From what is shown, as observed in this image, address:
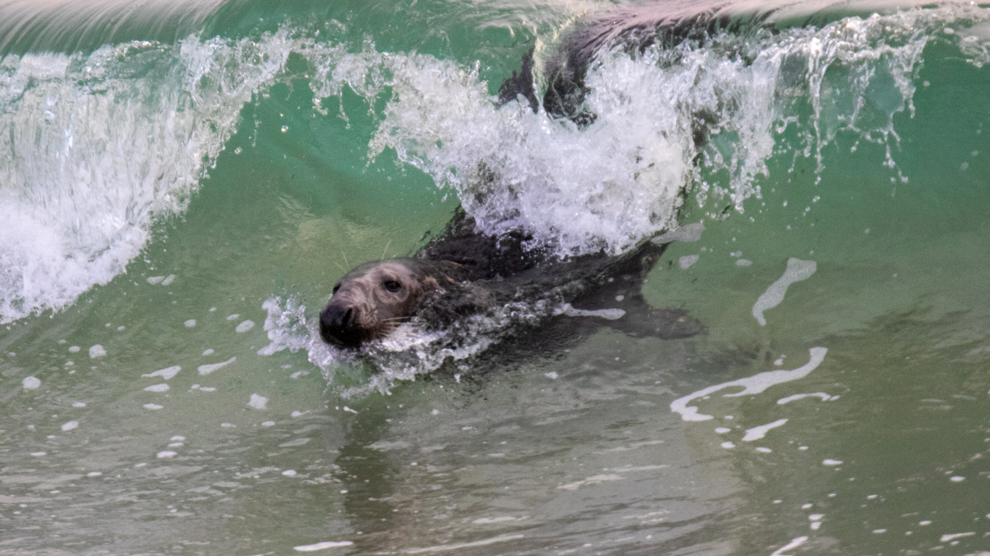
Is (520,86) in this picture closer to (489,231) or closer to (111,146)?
(489,231)

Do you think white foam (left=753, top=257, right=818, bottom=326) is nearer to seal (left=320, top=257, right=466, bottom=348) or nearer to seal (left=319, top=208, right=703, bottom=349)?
seal (left=319, top=208, right=703, bottom=349)

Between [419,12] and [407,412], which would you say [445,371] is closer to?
[407,412]

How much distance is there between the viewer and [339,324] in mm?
4289

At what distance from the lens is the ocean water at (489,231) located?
3508 mm

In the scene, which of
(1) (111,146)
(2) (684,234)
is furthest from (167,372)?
(2) (684,234)

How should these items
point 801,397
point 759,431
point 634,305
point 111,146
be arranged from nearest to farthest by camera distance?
point 759,431 → point 801,397 → point 634,305 → point 111,146

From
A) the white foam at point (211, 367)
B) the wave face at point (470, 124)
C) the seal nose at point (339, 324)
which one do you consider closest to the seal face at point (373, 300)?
the seal nose at point (339, 324)

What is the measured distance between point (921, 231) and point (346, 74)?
15.2ft

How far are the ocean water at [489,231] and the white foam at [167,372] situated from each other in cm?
8

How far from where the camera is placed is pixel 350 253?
6191mm

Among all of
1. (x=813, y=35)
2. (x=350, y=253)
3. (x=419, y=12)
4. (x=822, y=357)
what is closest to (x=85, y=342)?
(x=350, y=253)

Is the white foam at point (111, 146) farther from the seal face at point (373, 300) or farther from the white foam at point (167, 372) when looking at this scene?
the seal face at point (373, 300)

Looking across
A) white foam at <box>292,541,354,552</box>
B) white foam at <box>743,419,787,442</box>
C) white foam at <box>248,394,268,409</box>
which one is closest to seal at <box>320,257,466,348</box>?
white foam at <box>248,394,268,409</box>

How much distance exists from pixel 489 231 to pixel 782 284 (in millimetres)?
2183
